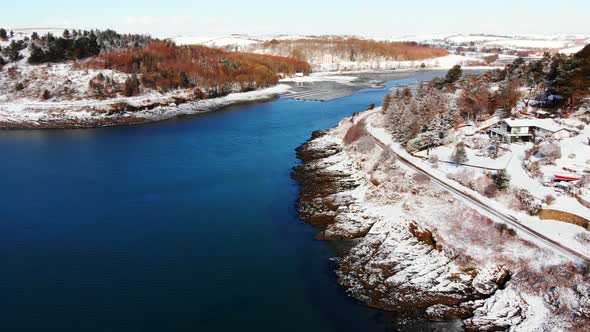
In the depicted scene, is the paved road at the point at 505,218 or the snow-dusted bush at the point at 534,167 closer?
the paved road at the point at 505,218

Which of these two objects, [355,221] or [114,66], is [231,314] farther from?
[114,66]

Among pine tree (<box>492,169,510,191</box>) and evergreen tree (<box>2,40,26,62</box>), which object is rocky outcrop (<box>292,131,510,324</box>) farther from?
evergreen tree (<box>2,40,26,62</box>)

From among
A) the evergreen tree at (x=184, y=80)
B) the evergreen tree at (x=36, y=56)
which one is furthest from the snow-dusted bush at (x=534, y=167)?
the evergreen tree at (x=36, y=56)

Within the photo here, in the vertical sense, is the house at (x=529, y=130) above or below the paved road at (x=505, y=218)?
above

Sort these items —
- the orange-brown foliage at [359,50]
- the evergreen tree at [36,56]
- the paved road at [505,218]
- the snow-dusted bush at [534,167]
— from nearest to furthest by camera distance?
the paved road at [505,218] → the snow-dusted bush at [534,167] → the evergreen tree at [36,56] → the orange-brown foliage at [359,50]

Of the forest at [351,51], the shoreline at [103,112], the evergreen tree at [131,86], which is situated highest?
the forest at [351,51]

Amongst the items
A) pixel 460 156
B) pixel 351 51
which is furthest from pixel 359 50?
pixel 460 156

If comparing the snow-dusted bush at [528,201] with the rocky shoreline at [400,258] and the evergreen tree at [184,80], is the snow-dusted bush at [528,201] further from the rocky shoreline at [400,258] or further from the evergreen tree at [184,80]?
the evergreen tree at [184,80]

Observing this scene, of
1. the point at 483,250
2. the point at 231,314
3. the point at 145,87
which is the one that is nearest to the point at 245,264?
the point at 231,314
